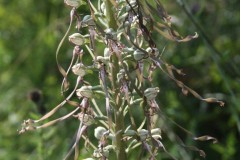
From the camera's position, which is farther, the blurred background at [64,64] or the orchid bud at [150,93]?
the blurred background at [64,64]

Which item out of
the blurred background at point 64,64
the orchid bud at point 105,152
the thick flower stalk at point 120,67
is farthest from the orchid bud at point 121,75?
the blurred background at point 64,64

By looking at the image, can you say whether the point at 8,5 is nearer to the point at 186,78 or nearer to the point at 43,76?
the point at 43,76

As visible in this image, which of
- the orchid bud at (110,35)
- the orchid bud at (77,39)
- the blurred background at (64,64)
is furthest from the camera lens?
the blurred background at (64,64)

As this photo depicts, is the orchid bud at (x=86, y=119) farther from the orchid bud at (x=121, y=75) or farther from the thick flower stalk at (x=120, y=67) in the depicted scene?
the orchid bud at (x=121, y=75)

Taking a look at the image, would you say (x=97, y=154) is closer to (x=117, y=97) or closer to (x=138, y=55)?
(x=117, y=97)

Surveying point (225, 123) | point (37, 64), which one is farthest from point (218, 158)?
point (37, 64)
